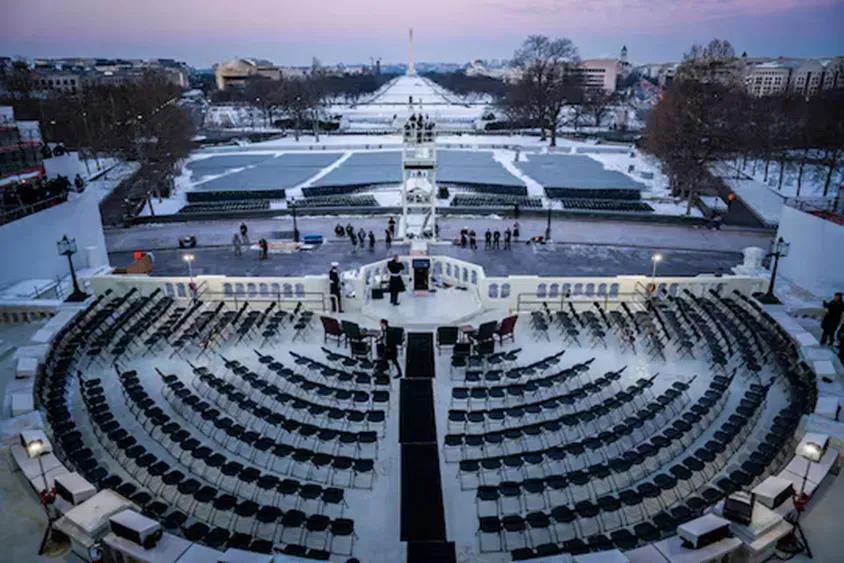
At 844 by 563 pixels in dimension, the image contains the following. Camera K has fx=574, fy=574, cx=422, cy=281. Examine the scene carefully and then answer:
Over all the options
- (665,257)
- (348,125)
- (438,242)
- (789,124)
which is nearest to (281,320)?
(438,242)

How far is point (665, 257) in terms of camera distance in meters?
31.3

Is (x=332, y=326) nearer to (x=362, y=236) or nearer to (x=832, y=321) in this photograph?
(x=832, y=321)

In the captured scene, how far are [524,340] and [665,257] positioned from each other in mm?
16604

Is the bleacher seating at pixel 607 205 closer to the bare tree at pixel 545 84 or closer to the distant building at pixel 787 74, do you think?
the bare tree at pixel 545 84

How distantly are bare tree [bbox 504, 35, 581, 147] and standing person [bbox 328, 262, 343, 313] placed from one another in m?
56.0

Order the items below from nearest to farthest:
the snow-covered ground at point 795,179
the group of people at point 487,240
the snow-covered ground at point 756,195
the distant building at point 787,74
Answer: the group of people at point 487,240 → the snow-covered ground at point 756,195 → the snow-covered ground at point 795,179 → the distant building at point 787,74

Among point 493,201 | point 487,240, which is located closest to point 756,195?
point 493,201

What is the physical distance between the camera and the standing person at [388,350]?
1600cm

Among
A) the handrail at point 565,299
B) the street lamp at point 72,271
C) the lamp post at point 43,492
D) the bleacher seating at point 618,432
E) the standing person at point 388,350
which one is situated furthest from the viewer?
the handrail at point 565,299

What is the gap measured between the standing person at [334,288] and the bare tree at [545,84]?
2203 inches

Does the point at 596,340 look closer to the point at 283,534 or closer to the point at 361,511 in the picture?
the point at 361,511

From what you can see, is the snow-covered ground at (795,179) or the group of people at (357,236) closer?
the group of people at (357,236)

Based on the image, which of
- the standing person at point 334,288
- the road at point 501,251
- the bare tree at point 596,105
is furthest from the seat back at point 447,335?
the bare tree at point 596,105

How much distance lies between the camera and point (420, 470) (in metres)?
12.0
